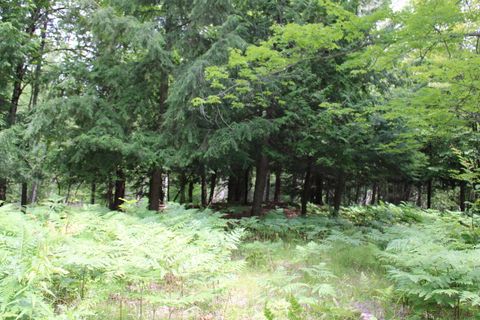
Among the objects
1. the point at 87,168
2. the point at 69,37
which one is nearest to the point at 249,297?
the point at 87,168

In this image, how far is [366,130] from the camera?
29.6ft

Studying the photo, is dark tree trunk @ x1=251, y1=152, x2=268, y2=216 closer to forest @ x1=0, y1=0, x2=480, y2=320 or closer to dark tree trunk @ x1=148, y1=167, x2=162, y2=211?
forest @ x1=0, y1=0, x2=480, y2=320

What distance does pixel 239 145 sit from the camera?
948 centimetres

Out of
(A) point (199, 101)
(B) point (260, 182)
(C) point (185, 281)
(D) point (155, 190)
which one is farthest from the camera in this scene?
(D) point (155, 190)

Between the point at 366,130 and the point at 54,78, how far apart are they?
339 inches

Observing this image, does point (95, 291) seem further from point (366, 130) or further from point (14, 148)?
point (14, 148)

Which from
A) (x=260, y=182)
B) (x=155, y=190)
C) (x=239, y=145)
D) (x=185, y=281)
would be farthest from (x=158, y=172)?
(x=185, y=281)

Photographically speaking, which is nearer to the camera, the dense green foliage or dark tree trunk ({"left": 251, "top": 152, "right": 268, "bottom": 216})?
the dense green foliage

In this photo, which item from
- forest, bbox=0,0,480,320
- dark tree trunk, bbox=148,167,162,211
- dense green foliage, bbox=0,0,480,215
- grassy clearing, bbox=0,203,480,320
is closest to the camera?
grassy clearing, bbox=0,203,480,320

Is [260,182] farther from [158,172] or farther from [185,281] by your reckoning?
[185,281]

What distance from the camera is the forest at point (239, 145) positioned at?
11.1 ft

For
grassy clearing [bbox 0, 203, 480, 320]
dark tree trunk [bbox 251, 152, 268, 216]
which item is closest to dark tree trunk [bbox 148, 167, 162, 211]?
dark tree trunk [bbox 251, 152, 268, 216]

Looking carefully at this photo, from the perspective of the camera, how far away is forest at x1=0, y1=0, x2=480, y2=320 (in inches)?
133

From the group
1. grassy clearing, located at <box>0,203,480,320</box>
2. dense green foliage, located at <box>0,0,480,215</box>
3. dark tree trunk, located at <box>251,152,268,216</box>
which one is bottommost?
grassy clearing, located at <box>0,203,480,320</box>
